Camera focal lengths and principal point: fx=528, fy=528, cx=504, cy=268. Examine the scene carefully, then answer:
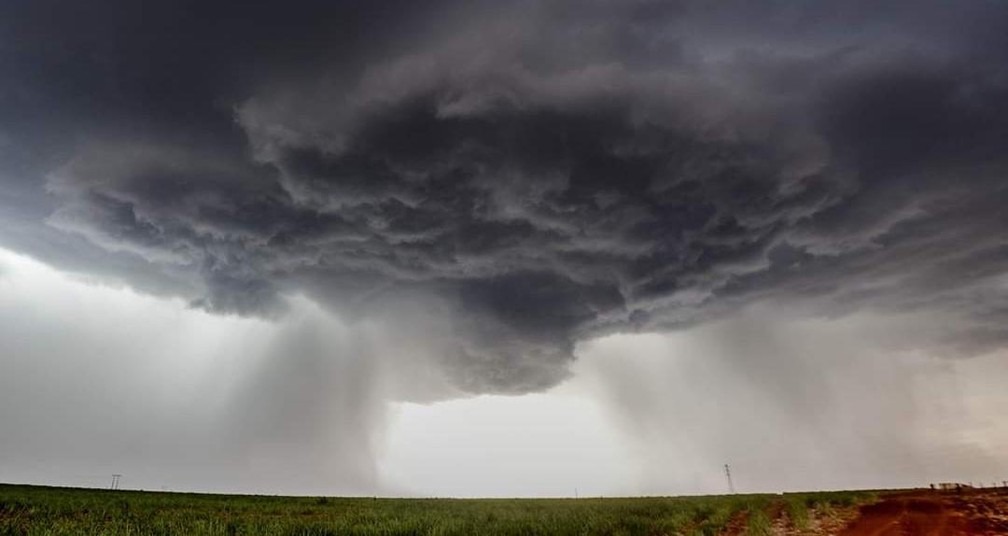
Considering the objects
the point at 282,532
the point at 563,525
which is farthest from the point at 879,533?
the point at 282,532

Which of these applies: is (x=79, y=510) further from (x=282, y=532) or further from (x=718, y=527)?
(x=718, y=527)

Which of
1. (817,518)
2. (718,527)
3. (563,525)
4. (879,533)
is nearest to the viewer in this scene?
(879,533)

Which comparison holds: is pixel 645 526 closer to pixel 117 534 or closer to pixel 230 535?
pixel 230 535

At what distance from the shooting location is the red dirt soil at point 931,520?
2089 centimetres

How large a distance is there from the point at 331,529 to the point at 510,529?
23.7ft

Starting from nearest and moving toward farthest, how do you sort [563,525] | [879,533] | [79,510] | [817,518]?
[879,533] < [563,525] < [817,518] < [79,510]

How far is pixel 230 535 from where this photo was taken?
19812 millimetres

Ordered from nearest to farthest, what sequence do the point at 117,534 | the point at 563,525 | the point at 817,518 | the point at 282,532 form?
the point at 117,534
the point at 282,532
the point at 563,525
the point at 817,518

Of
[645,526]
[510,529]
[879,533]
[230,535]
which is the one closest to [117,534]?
[230,535]

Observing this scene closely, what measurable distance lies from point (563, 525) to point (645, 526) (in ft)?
12.5

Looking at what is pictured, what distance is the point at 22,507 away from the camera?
35781 millimetres

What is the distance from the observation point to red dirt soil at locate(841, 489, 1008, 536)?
20.9m

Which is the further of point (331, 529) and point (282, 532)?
point (331, 529)

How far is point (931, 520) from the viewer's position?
77.0 feet
